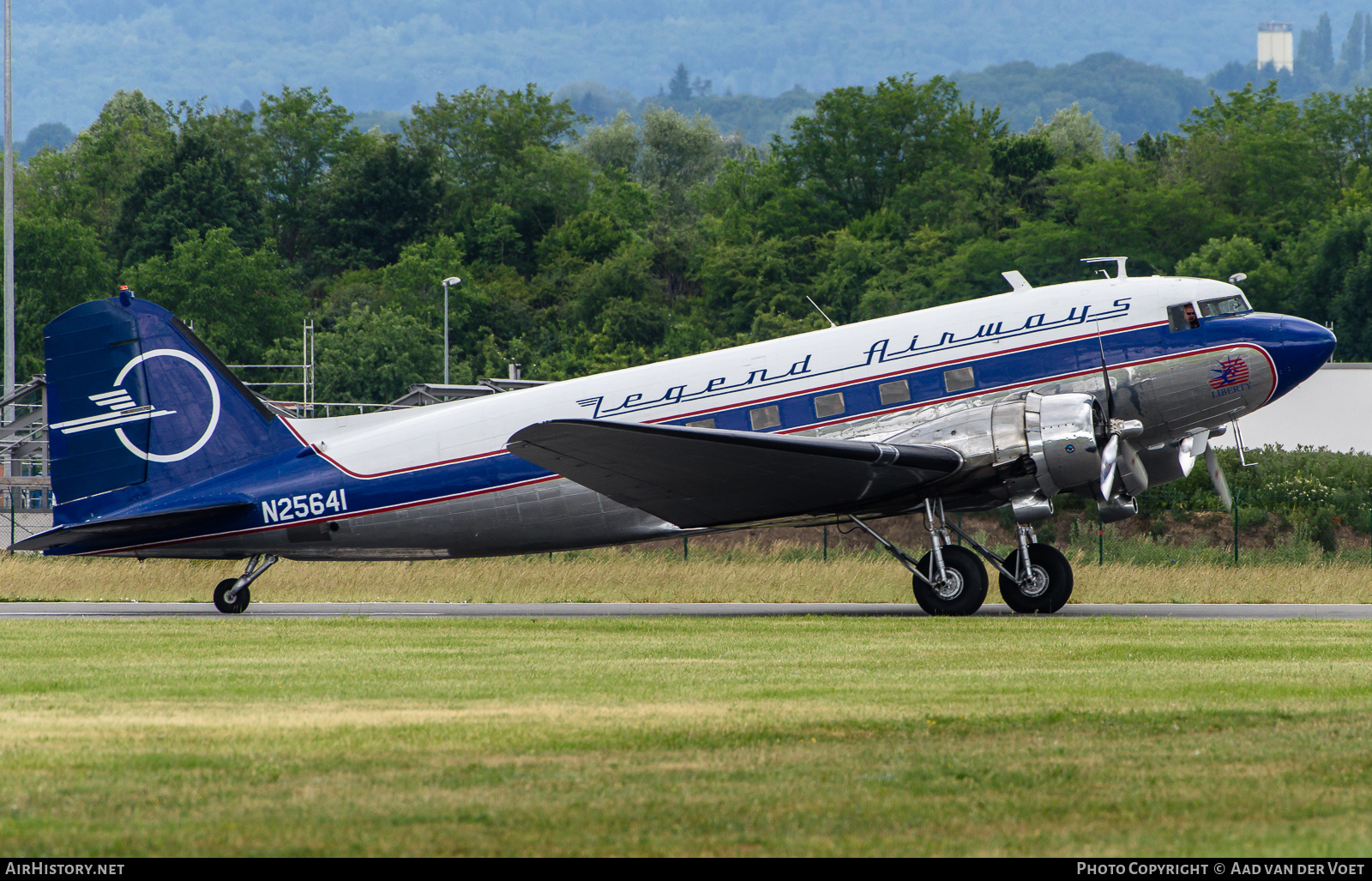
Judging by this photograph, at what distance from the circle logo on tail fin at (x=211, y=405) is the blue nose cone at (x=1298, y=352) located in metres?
16.8

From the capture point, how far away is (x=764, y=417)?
71.7ft

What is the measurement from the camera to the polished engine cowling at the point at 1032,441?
19672mm

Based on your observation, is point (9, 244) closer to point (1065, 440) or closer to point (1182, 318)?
point (1065, 440)

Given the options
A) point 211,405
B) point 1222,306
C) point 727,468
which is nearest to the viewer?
point 727,468

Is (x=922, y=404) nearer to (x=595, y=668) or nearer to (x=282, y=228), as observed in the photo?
(x=595, y=668)

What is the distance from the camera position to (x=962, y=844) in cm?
715

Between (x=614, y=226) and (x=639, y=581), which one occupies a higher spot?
(x=614, y=226)

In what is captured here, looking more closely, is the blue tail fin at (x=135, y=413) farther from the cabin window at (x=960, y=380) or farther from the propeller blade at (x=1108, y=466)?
the propeller blade at (x=1108, y=466)

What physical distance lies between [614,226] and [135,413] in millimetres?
77541

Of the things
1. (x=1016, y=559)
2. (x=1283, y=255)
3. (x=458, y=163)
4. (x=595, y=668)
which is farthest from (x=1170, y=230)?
(x=595, y=668)

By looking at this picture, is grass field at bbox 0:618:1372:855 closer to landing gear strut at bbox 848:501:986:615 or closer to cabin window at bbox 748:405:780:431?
landing gear strut at bbox 848:501:986:615

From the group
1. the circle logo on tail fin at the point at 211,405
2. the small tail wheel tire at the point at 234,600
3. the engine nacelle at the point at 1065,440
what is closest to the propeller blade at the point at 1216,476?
the engine nacelle at the point at 1065,440

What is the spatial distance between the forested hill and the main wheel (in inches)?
2055

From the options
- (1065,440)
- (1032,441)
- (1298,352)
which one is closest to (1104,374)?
(1065,440)
